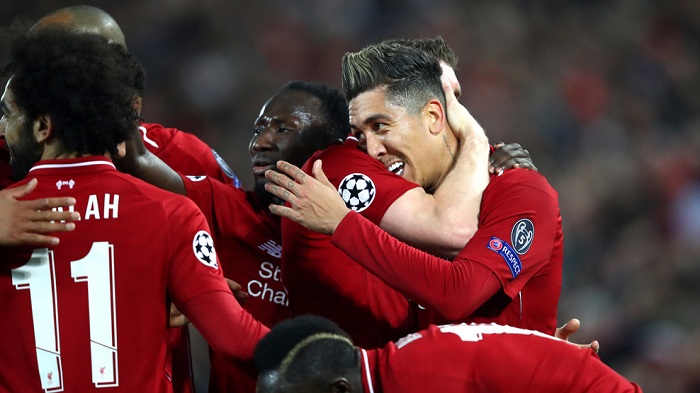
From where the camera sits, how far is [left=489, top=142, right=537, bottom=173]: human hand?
3.57 metres

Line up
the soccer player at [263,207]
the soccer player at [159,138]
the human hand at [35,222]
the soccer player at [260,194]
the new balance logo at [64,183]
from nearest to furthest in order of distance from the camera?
the human hand at [35,222] → the new balance logo at [64,183] → the soccer player at [260,194] → the soccer player at [263,207] → the soccer player at [159,138]

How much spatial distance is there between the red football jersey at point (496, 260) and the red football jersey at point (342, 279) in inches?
6.1

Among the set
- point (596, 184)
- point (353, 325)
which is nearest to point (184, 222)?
point (353, 325)

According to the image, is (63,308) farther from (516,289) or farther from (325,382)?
(516,289)

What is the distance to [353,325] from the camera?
3623 millimetres

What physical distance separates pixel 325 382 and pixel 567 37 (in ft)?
22.0

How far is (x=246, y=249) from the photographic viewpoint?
407 cm

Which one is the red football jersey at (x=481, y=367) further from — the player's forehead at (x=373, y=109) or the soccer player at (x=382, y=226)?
the player's forehead at (x=373, y=109)

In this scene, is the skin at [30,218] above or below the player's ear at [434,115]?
below

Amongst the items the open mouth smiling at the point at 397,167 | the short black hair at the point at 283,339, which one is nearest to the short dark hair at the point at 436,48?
the open mouth smiling at the point at 397,167

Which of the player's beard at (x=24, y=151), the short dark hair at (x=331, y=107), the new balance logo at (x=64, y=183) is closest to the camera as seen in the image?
the new balance logo at (x=64, y=183)

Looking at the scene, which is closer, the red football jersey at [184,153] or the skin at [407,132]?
the skin at [407,132]

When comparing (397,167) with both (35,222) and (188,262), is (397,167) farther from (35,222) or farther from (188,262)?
(35,222)

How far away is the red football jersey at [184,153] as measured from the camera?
439 centimetres
